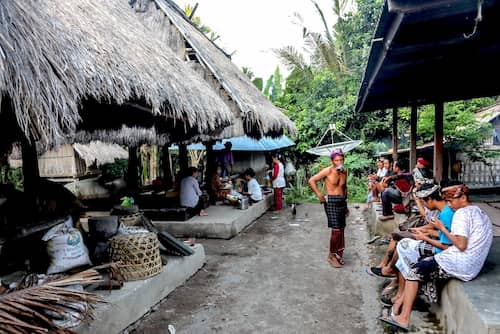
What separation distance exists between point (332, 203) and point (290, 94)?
12.3 meters

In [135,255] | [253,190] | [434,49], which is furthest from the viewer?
[253,190]

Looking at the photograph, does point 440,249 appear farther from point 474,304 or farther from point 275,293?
point 275,293

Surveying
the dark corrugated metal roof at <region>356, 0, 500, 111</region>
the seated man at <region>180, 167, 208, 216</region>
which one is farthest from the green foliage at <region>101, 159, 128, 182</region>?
the dark corrugated metal roof at <region>356, 0, 500, 111</region>

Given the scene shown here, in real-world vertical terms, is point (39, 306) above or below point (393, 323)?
above

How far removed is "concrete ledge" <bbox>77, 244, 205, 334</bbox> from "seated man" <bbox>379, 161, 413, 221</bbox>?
3.52 meters

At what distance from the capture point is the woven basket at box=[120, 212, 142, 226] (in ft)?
16.6

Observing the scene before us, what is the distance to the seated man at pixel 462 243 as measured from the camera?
A: 10.1ft

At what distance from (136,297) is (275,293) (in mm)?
1685

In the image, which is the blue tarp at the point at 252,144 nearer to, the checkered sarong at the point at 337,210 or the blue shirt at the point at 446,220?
the checkered sarong at the point at 337,210

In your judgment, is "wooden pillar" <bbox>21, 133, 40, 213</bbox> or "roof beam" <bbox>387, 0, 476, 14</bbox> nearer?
"roof beam" <bbox>387, 0, 476, 14</bbox>

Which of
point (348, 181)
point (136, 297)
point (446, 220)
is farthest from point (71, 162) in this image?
point (446, 220)

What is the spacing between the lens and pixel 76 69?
2984 mm

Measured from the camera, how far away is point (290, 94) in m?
17.0

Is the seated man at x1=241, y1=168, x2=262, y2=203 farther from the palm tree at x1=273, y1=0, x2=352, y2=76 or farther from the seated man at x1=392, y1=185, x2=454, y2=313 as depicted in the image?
the palm tree at x1=273, y1=0, x2=352, y2=76
